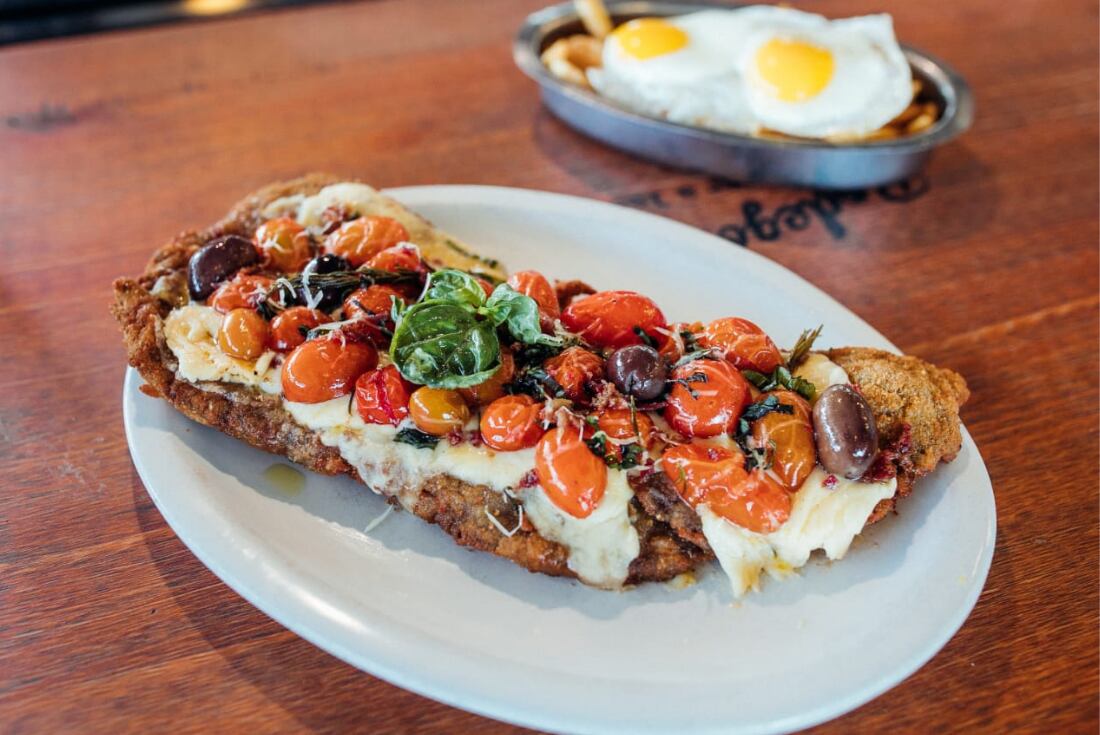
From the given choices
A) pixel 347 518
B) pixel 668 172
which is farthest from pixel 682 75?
pixel 347 518

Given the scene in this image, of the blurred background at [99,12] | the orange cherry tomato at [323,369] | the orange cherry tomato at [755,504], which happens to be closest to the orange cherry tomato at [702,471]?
the orange cherry tomato at [755,504]

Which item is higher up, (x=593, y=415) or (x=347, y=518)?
(x=593, y=415)

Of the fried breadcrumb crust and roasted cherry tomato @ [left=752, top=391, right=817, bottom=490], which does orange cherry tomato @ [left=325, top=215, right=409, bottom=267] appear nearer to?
the fried breadcrumb crust

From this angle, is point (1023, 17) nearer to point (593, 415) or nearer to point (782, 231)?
point (782, 231)

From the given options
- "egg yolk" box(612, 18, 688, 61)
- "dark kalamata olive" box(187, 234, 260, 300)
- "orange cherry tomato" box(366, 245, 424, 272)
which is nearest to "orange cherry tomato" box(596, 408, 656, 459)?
"orange cherry tomato" box(366, 245, 424, 272)

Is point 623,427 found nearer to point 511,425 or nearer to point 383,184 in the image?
point 511,425

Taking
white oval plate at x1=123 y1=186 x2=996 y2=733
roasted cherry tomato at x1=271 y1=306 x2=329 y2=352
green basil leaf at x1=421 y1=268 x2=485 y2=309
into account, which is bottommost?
white oval plate at x1=123 y1=186 x2=996 y2=733
